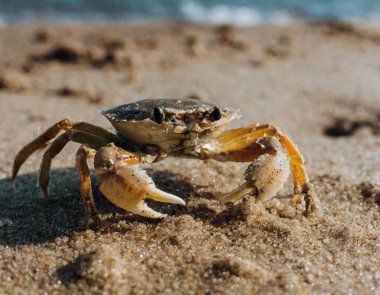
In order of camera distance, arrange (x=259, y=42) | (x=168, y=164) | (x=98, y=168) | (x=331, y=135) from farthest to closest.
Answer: (x=259, y=42), (x=331, y=135), (x=168, y=164), (x=98, y=168)

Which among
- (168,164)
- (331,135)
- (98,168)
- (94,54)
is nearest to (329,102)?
(331,135)

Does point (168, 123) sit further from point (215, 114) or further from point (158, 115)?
point (215, 114)

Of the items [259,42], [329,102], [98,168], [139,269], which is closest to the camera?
[139,269]

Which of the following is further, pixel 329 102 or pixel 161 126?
pixel 329 102

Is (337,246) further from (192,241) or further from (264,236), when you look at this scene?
(192,241)

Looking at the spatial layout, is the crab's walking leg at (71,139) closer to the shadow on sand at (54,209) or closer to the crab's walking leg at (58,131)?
the crab's walking leg at (58,131)

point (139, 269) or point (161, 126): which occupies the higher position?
point (161, 126)

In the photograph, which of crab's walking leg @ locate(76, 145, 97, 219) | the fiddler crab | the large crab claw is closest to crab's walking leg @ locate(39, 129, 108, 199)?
the fiddler crab

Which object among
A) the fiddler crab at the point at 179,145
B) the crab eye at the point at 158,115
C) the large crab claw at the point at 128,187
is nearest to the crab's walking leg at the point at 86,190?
the fiddler crab at the point at 179,145
